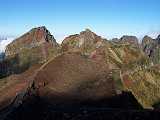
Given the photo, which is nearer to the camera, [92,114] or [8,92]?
[92,114]

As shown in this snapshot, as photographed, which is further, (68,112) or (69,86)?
(69,86)

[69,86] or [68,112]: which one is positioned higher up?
[69,86]

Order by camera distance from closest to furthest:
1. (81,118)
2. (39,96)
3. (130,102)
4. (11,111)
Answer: (81,118)
(11,111)
(39,96)
(130,102)

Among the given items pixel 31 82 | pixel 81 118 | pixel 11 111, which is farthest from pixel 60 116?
pixel 31 82

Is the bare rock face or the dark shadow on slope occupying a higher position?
the bare rock face

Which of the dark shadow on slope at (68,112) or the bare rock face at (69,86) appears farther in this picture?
the bare rock face at (69,86)

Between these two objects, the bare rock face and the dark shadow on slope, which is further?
the bare rock face

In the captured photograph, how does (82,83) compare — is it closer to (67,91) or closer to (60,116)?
(67,91)

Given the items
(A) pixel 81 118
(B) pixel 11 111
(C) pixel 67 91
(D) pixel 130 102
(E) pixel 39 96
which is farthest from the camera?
(D) pixel 130 102

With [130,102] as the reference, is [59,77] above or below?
above

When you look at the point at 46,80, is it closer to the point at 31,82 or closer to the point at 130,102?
the point at 31,82

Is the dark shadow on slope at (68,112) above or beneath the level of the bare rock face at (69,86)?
beneath
